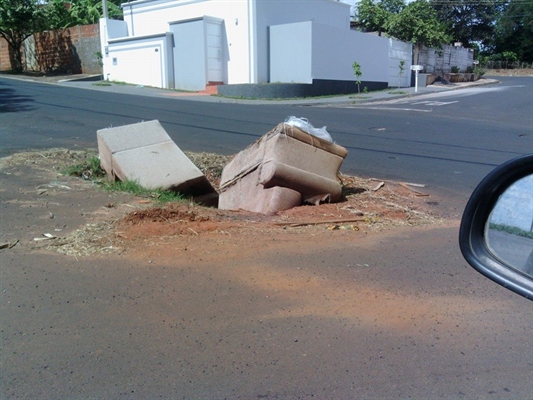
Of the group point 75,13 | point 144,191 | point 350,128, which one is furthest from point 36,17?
point 144,191

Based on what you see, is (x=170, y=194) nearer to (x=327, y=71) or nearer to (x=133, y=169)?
(x=133, y=169)

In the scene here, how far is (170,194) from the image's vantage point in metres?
7.55

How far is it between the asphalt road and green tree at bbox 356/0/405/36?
1795 cm

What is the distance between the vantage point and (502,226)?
2.27 meters

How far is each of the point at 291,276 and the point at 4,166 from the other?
5.66 m

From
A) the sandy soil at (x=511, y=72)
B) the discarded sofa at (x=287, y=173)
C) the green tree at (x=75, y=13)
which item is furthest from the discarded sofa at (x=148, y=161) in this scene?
the sandy soil at (x=511, y=72)

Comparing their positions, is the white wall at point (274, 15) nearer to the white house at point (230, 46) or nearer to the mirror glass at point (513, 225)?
the white house at point (230, 46)

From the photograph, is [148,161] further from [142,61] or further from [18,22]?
[18,22]

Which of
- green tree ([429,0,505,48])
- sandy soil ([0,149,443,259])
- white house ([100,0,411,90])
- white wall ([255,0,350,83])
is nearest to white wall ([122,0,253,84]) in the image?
white house ([100,0,411,90])

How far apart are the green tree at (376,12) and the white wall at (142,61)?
1702 centimetres

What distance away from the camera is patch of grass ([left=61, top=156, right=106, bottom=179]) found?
8.45m

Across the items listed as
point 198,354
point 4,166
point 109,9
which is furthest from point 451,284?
point 109,9

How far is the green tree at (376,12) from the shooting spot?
127 feet

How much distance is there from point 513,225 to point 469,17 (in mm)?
69058
